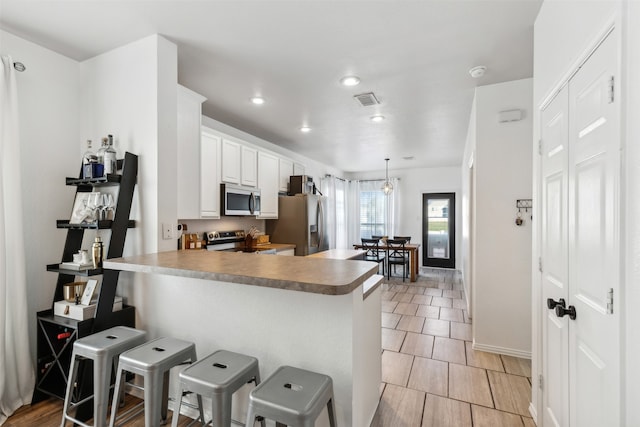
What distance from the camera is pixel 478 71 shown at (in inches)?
102

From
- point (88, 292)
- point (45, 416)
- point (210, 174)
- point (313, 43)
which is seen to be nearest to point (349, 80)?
point (313, 43)

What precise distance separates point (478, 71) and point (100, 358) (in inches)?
132

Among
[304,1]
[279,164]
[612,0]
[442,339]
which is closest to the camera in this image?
[612,0]

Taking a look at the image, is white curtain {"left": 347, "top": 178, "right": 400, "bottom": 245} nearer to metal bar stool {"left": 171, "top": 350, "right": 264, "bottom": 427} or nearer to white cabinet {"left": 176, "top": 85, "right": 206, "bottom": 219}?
white cabinet {"left": 176, "top": 85, "right": 206, "bottom": 219}

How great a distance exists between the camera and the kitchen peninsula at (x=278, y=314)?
1491 millimetres

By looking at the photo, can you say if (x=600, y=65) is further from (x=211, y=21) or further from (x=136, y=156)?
(x=136, y=156)

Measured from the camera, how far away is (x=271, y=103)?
339 cm

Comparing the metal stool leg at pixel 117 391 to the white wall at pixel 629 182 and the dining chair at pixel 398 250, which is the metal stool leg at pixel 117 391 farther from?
the dining chair at pixel 398 250

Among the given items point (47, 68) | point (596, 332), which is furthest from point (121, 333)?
point (596, 332)

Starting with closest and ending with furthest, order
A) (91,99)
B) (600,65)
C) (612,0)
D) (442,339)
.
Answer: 1. (612,0)
2. (600,65)
3. (91,99)
4. (442,339)

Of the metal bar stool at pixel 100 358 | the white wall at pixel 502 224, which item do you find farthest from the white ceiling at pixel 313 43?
the metal bar stool at pixel 100 358

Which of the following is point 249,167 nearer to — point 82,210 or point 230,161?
point 230,161

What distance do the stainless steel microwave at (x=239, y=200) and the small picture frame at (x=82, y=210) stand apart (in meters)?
1.59

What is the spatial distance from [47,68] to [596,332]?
144 inches
